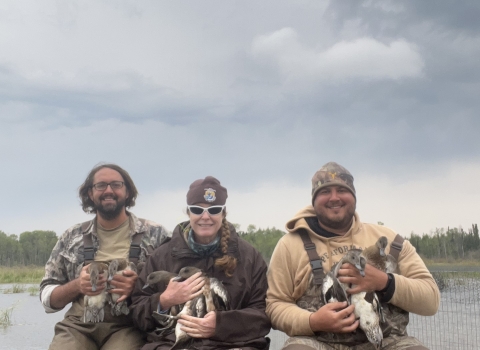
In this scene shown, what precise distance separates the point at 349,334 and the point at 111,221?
10.6 ft

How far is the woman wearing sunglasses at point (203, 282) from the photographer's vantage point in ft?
16.6

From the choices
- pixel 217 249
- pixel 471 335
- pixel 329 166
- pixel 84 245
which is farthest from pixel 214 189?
pixel 471 335

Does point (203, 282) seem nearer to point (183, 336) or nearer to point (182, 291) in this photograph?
point (182, 291)

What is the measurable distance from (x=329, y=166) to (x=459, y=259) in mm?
47910

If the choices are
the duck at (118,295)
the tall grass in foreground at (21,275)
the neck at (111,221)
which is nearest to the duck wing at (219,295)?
the duck at (118,295)

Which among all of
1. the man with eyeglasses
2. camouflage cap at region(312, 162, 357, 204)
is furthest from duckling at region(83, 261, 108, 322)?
camouflage cap at region(312, 162, 357, 204)

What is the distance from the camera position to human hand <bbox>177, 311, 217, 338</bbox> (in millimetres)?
4980

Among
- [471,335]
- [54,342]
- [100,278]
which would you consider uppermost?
[100,278]

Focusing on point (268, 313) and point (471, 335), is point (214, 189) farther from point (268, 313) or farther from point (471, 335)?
point (471, 335)

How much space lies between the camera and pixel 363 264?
16.0ft

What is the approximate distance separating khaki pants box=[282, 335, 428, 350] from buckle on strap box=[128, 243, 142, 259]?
2.15 metres

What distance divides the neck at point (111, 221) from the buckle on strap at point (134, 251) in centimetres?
47

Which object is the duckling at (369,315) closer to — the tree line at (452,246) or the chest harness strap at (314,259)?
the chest harness strap at (314,259)

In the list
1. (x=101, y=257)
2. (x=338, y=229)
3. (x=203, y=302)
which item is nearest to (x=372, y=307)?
(x=338, y=229)
